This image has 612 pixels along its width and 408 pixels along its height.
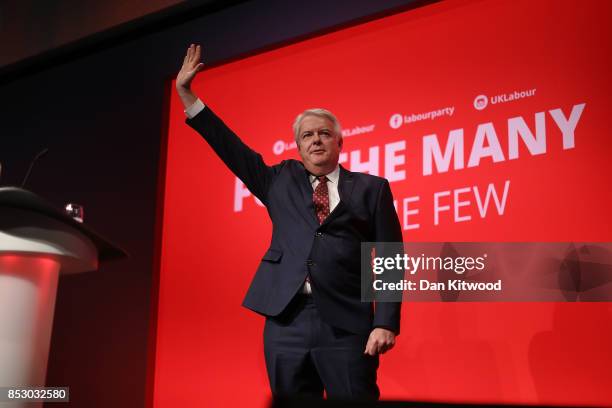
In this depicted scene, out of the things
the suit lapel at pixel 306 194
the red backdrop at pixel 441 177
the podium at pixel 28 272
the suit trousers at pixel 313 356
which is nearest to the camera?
the podium at pixel 28 272

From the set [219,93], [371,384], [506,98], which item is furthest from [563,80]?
[219,93]

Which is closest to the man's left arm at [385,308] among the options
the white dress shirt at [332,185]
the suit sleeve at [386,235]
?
the suit sleeve at [386,235]

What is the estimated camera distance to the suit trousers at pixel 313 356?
189cm

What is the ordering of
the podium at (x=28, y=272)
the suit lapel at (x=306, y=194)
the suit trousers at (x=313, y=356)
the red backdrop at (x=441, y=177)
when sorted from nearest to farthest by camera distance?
the podium at (x=28, y=272)
the suit trousers at (x=313, y=356)
the suit lapel at (x=306, y=194)
the red backdrop at (x=441, y=177)

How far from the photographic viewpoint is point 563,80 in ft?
9.13

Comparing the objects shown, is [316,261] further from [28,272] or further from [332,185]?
[28,272]

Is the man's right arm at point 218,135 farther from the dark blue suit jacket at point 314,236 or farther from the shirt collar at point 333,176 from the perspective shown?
the shirt collar at point 333,176

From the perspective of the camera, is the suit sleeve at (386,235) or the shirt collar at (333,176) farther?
the shirt collar at (333,176)

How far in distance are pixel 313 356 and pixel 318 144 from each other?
642 millimetres

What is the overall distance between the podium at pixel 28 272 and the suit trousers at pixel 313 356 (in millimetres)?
608

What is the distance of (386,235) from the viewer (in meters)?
2.06

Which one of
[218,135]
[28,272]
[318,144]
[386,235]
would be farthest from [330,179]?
[28,272]

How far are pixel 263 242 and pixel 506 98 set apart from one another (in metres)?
1.37

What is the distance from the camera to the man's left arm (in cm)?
189
